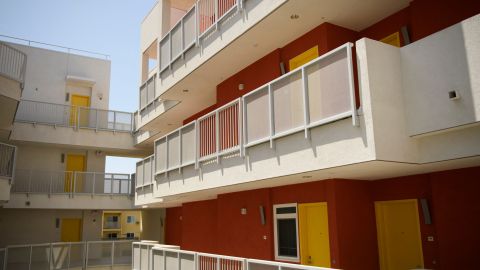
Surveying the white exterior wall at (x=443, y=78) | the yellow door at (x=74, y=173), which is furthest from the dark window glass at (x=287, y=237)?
the yellow door at (x=74, y=173)

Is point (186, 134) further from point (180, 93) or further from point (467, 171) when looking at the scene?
point (467, 171)

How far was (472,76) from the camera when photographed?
661 centimetres

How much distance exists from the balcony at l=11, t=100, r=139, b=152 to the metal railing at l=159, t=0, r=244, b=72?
1257cm

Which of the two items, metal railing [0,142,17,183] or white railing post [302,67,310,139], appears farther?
metal railing [0,142,17,183]

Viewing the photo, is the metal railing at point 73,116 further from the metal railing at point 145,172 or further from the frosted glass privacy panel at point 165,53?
the frosted glass privacy panel at point 165,53

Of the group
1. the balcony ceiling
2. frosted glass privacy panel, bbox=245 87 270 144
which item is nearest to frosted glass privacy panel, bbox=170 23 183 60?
the balcony ceiling

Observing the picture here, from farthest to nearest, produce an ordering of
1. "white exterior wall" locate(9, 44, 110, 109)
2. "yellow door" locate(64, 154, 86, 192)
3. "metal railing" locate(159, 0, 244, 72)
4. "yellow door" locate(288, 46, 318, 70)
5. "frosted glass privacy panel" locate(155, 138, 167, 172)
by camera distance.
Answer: "white exterior wall" locate(9, 44, 110, 109) < "yellow door" locate(64, 154, 86, 192) < "frosted glass privacy panel" locate(155, 138, 167, 172) < "metal railing" locate(159, 0, 244, 72) < "yellow door" locate(288, 46, 318, 70)

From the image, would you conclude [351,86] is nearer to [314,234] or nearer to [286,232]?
[314,234]

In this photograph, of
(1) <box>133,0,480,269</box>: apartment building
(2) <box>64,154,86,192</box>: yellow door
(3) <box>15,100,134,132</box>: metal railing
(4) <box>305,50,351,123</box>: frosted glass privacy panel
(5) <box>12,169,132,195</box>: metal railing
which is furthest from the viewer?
(3) <box>15,100,134,132</box>: metal railing

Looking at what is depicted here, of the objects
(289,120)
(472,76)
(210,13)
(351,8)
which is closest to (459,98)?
(472,76)

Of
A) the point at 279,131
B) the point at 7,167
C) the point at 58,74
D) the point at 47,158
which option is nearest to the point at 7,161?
the point at 7,167

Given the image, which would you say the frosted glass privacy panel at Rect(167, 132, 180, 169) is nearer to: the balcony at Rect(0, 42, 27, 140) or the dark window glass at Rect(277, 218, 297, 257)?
the dark window glass at Rect(277, 218, 297, 257)

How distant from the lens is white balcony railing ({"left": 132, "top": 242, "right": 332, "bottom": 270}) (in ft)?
32.2

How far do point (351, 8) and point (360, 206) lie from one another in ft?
15.8
